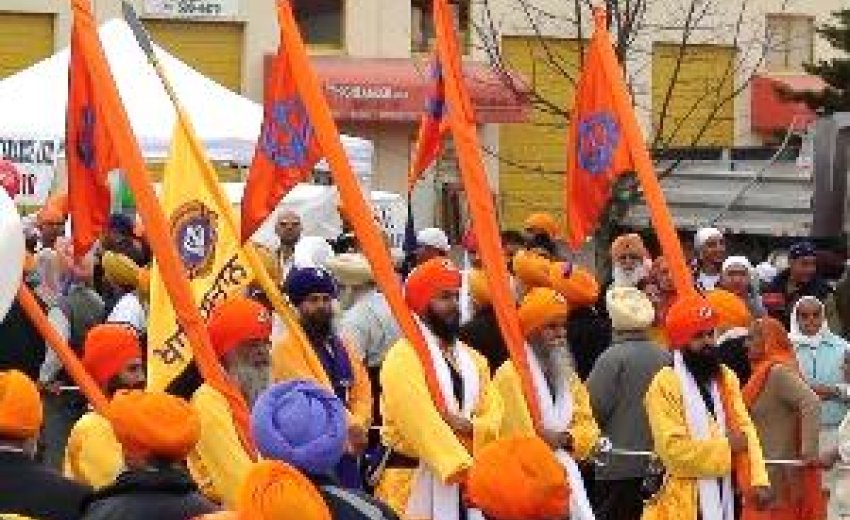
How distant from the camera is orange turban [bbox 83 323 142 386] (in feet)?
33.7

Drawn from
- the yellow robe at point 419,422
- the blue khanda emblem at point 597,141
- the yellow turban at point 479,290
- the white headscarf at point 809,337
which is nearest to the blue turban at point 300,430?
the yellow robe at point 419,422

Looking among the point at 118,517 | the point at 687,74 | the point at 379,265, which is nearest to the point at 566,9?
the point at 687,74

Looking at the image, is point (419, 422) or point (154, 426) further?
point (419, 422)

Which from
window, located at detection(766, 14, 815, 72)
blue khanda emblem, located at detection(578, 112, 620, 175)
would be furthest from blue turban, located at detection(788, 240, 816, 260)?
window, located at detection(766, 14, 815, 72)

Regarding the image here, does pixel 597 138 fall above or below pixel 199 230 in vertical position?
above

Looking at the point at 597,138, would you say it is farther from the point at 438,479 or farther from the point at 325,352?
the point at 438,479

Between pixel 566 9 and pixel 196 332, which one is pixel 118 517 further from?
pixel 566 9

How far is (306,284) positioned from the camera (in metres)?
11.5

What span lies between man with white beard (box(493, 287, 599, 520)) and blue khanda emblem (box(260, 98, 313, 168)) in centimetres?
186

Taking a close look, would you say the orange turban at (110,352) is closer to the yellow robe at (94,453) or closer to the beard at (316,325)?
the yellow robe at (94,453)

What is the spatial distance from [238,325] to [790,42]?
33016mm

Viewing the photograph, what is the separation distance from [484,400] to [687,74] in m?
29.5

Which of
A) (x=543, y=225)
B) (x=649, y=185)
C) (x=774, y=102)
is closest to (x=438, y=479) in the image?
(x=649, y=185)

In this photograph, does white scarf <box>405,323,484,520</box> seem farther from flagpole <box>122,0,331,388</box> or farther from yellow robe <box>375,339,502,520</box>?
flagpole <box>122,0,331,388</box>
